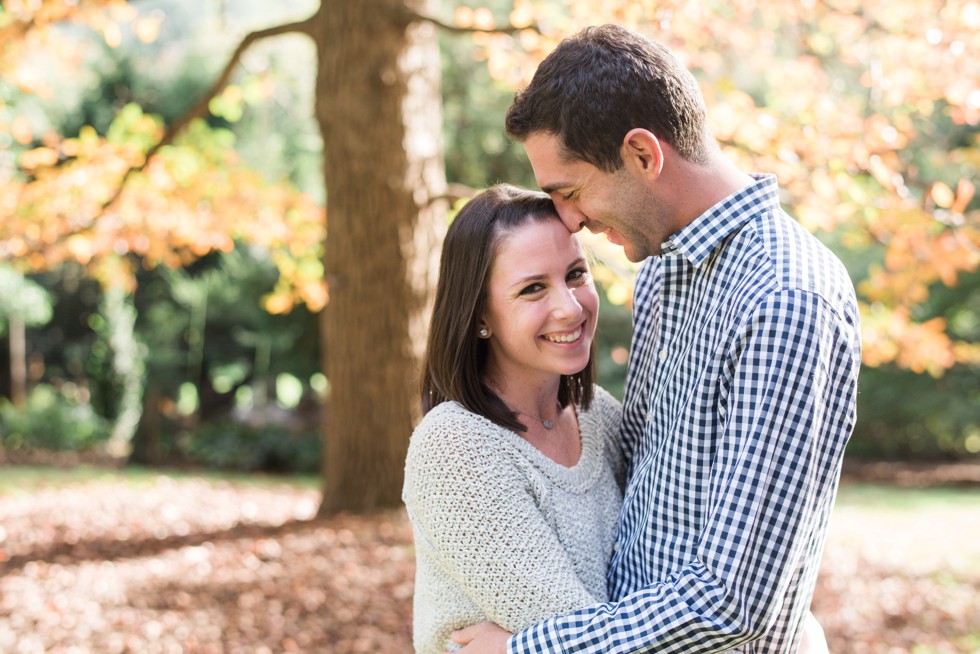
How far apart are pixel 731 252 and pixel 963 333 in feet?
40.3

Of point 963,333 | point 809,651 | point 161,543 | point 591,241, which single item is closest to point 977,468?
point 963,333

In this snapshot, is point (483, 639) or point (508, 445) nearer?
point (483, 639)

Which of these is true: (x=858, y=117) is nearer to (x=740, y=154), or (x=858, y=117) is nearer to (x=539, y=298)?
(x=740, y=154)

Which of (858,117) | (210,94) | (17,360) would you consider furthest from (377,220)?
(17,360)

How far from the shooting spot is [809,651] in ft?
7.04

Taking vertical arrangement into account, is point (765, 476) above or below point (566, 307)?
below

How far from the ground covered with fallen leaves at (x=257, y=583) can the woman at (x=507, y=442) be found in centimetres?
254

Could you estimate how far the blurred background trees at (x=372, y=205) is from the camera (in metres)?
5.61

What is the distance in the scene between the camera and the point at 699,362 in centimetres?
188

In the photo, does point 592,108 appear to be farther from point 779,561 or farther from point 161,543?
point 161,543

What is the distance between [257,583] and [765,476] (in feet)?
13.6

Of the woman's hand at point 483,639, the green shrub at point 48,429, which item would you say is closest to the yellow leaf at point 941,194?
the woman's hand at point 483,639

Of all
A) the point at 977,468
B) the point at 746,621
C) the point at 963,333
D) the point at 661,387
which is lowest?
the point at 977,468

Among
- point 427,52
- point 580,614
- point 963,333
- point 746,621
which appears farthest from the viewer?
point 963,333
